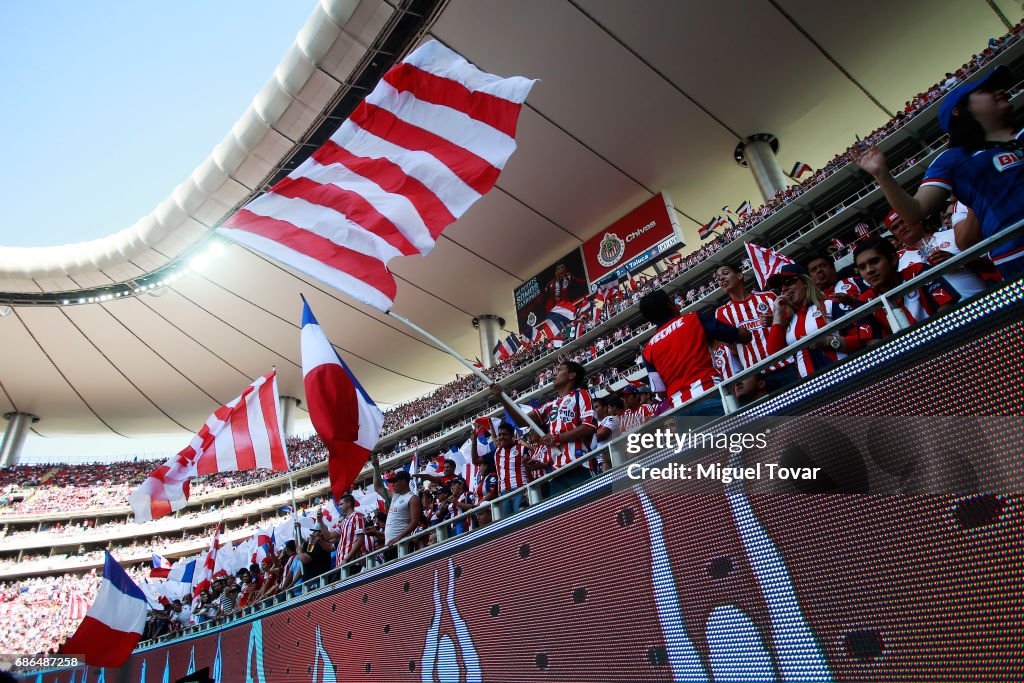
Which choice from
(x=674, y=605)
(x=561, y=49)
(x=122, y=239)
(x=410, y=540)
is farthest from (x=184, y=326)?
(x=674, y=605)

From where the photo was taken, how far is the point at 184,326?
26.5 m

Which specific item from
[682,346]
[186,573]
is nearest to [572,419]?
[682,346]

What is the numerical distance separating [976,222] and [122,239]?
25.6m

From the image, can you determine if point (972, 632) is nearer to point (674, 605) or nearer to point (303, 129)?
point (674, 605)

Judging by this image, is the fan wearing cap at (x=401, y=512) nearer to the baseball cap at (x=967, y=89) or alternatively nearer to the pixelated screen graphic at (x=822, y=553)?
the pixelated screen graphic at (x=822, y=553)

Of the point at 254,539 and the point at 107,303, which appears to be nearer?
the point at 254,539

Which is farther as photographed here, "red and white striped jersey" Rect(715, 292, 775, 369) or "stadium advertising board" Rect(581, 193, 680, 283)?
"stadium advertising board" Rect(581, 193, 680, 283)

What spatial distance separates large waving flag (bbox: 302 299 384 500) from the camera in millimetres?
4695

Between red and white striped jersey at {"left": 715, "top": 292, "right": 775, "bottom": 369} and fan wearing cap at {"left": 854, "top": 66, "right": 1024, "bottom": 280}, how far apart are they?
1.26 m

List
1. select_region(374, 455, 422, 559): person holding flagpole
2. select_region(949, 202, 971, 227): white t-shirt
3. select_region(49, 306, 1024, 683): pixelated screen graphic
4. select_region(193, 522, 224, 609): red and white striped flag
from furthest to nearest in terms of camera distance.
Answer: select_region(193, 522, 224, 609): red and white striped flag → select_region(374, 455, 422, 559): person holding flagpole → select_region(949, 202, 971, 227): white t-shirt → select_region(49, 306, 1024, 683): pixelated screen graphic

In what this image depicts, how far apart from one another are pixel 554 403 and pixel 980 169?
3206mm

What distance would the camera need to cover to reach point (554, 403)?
4895 mm

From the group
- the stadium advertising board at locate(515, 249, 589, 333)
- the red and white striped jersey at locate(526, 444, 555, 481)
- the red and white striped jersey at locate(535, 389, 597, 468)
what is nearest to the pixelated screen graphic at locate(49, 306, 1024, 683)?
the red and white striped jersey at locate(535, 389, 597, 468)

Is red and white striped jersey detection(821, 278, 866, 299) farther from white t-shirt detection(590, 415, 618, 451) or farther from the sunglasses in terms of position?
white t-shirt detection(590, 415, 618, 451)
